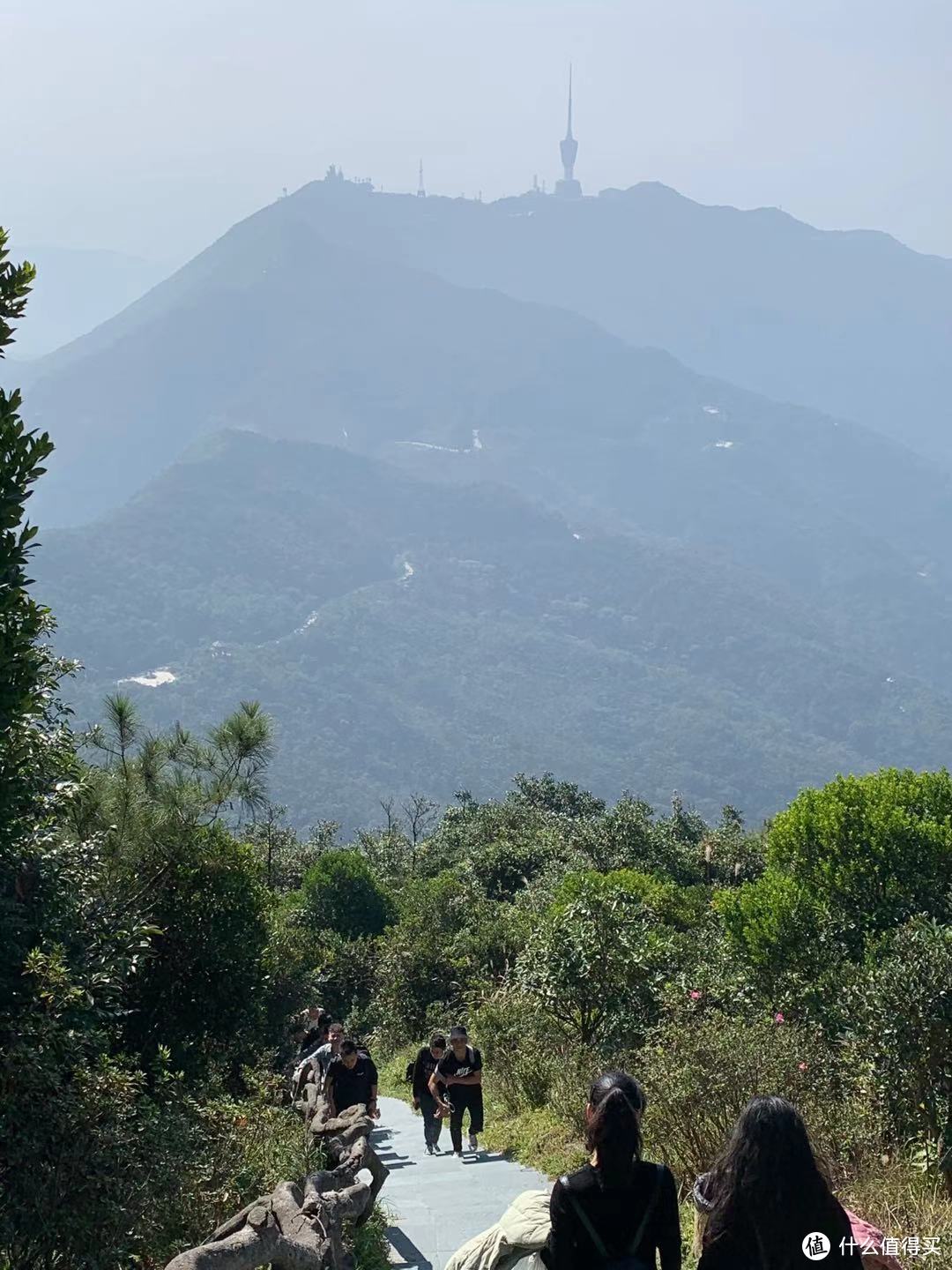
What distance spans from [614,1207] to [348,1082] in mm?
6794

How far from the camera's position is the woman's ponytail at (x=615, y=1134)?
3875 millimetres

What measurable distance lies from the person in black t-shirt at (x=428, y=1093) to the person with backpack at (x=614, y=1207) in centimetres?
732

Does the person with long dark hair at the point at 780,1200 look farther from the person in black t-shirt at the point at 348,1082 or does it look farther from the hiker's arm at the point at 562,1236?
the person in black t-shirt at the point at 348,1082

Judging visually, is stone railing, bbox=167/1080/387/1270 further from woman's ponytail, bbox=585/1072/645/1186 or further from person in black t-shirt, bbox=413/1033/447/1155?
person in black t-shirt, bbox=413/1033/447/1155

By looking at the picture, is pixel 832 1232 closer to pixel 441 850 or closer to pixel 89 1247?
pixel 89 1247

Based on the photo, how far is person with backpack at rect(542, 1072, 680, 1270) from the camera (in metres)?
3.88

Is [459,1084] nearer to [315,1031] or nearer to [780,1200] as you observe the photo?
[315,1031]

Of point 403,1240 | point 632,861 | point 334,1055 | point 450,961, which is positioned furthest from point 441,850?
point 403,1240

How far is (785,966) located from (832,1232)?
11426 millimetres

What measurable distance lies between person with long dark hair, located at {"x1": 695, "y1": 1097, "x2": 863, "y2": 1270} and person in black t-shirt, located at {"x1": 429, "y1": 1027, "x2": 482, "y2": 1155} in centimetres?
706

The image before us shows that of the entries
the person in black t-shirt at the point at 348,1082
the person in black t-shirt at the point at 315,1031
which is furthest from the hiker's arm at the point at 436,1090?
the person in black t-shirt at the point at 315,1031

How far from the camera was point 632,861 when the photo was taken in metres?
32.1

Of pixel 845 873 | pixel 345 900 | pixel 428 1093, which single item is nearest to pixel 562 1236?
pixel 428 1093

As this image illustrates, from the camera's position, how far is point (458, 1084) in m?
10.8
